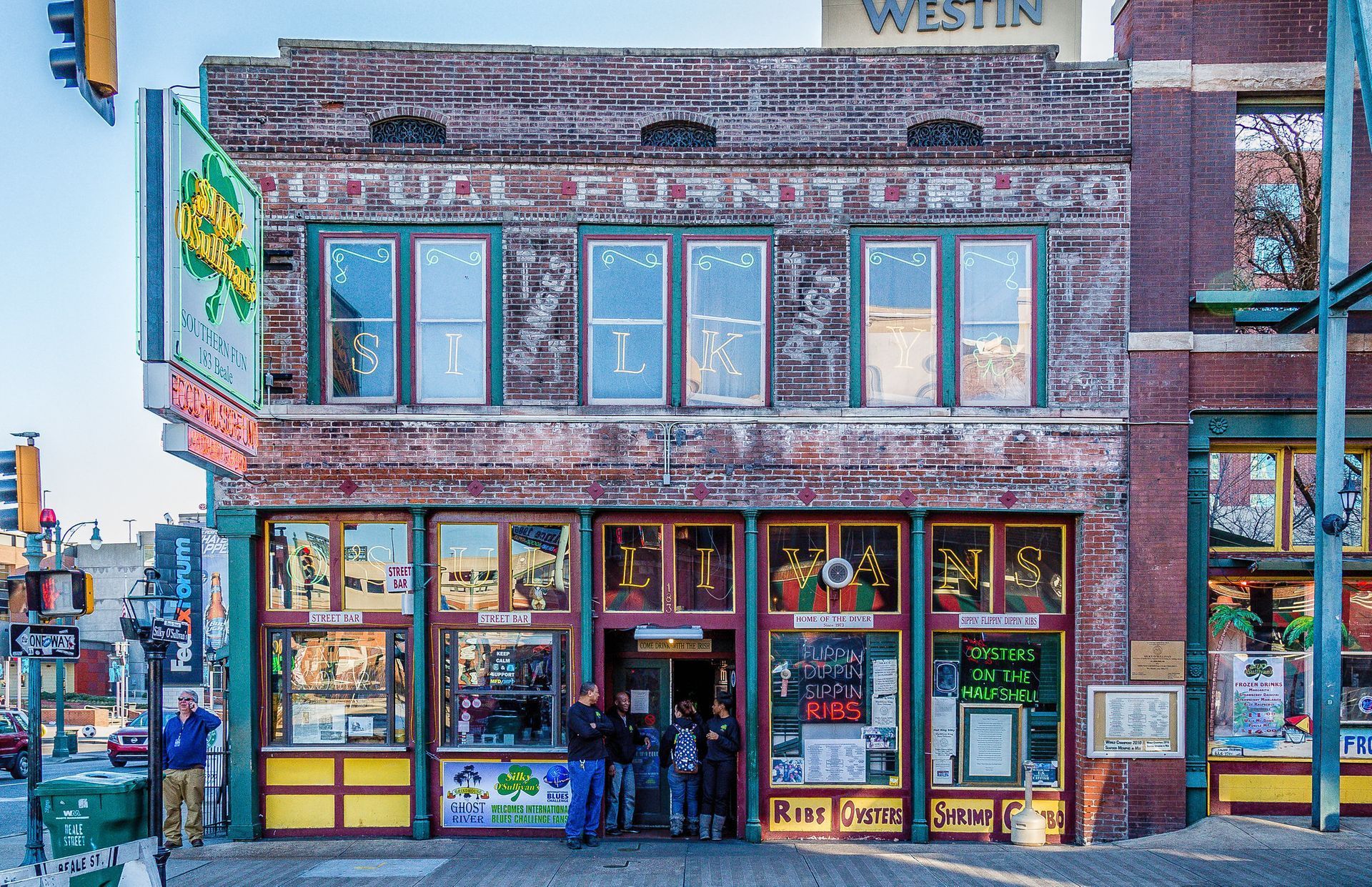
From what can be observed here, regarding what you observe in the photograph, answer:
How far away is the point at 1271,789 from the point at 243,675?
11208mm

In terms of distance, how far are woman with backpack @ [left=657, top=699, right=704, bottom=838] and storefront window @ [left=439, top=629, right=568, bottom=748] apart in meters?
1.25

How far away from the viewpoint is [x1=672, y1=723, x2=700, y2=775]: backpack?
10961 mm

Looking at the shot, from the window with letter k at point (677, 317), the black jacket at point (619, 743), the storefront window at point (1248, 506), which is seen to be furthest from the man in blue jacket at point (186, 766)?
the storefront window at point (1248, 506)

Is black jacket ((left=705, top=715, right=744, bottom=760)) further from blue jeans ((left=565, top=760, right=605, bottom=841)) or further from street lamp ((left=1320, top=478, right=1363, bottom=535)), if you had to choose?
street lamp ((left=1320, top=478, right=1363, bottom=535))

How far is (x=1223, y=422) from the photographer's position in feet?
36.8

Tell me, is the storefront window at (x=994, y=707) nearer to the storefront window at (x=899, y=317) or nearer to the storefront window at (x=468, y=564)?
the storefront window at (x=899, y=317)

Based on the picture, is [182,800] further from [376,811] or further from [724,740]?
[724,740]

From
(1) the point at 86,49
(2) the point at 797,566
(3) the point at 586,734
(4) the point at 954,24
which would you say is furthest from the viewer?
(4) the point at 954,24

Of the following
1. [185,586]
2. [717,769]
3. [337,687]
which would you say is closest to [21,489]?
[185,586]

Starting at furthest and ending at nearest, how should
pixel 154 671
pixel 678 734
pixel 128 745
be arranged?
pixel 128 745 < pixel 678 734 < pixel 154 671

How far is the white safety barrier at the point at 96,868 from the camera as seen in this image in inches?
258

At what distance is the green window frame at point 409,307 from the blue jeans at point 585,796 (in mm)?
3993

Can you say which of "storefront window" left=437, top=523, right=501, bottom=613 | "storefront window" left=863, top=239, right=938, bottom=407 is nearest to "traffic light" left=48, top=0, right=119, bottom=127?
"storefront window" left=437, top=523, right=501, bottom=613

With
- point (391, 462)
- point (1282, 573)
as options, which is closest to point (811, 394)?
point (391, 462)
